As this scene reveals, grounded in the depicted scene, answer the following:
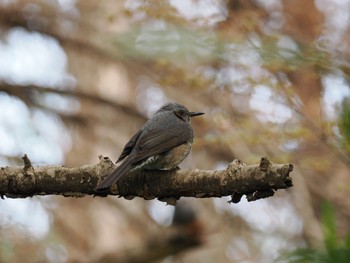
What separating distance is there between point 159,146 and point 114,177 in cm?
94

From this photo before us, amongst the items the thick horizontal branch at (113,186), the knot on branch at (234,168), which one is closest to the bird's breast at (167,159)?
the thick horizontal branch at (113,186)

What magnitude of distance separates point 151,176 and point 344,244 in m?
2.46

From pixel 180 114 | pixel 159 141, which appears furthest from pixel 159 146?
pixel 180 114

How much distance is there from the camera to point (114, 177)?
13.4 feet

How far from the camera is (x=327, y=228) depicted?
2.05m

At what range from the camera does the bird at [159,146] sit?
4.64m

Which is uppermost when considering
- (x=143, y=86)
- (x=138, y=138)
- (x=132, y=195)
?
(x=143, y=86)

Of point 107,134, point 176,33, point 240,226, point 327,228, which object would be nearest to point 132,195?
point 327,228

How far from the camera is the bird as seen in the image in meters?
4.64

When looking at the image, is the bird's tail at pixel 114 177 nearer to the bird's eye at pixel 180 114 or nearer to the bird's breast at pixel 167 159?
the bird's breast at pixel 167 159

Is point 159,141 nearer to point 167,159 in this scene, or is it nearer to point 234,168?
point 167,159

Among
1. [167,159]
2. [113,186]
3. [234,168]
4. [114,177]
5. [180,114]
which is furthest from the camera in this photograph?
[180,114]

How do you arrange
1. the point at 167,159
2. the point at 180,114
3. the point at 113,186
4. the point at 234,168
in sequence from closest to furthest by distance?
the point at 234,168, the point at 113,186, the point at 167,159, the point at 180,114

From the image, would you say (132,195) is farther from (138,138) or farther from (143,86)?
(143,86)
